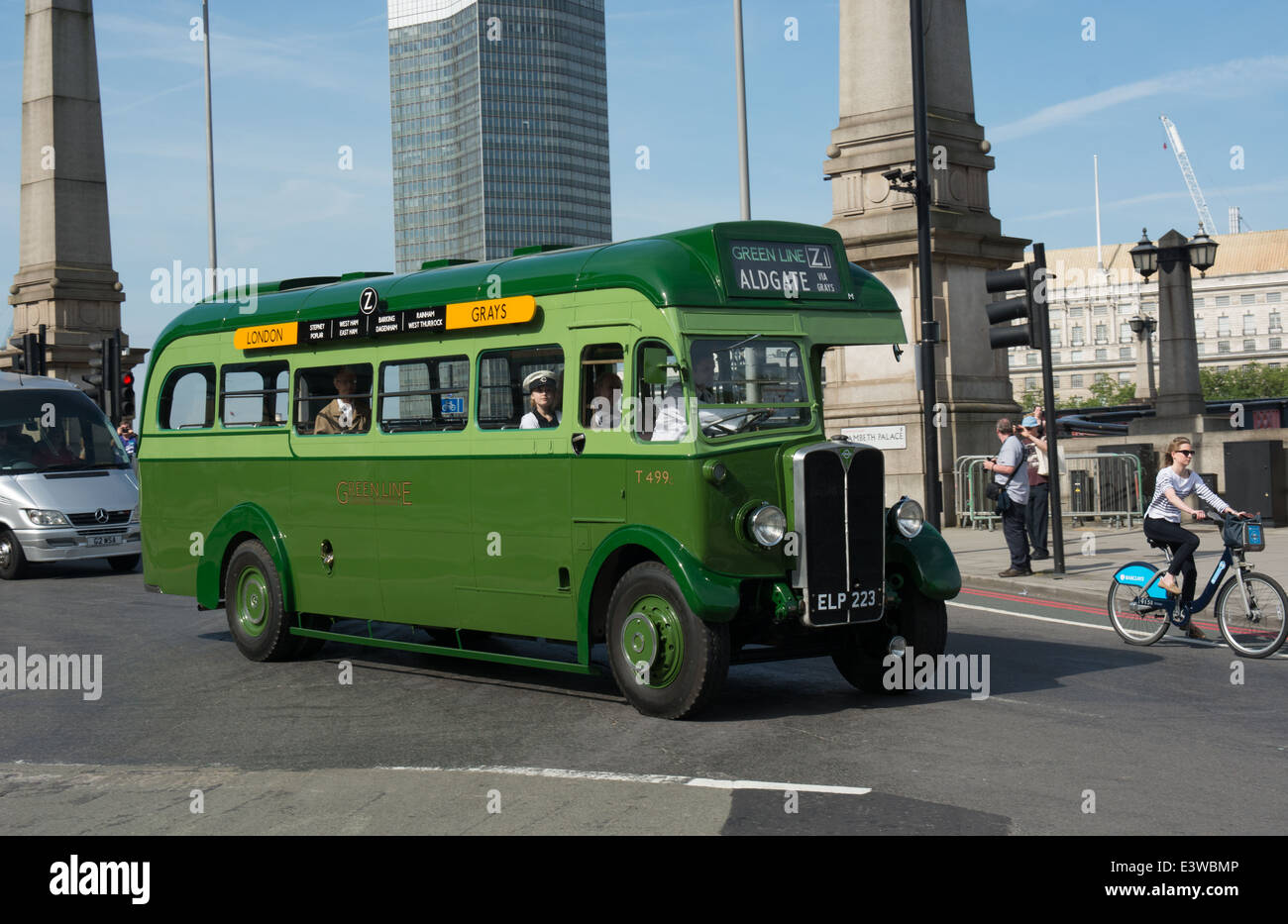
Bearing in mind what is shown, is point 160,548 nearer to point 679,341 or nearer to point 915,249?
point 679,341

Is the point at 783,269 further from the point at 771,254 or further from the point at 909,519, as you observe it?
the point at 909,519

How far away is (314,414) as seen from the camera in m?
11.5

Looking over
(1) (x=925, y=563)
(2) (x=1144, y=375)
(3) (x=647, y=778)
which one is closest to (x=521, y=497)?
(1) (x=925, y=563)

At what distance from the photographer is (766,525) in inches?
343

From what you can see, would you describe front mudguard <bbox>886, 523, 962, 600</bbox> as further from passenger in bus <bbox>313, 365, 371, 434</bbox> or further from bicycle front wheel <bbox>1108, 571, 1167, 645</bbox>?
passenger in bus <bbox>313, 365, 371, 434</bbox>

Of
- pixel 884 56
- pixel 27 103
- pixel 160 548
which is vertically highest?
pixel 27 103

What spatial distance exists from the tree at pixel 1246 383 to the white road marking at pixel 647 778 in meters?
118

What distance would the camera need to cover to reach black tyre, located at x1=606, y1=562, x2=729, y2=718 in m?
8.56

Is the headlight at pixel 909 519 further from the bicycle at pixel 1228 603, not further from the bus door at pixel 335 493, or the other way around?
the bus door at pixel 335 493

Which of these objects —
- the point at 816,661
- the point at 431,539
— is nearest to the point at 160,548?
the point at 431,539

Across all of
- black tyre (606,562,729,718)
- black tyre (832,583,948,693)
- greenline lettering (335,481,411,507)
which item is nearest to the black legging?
black tyre (832,583,948,693)

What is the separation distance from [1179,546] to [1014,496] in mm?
4661
